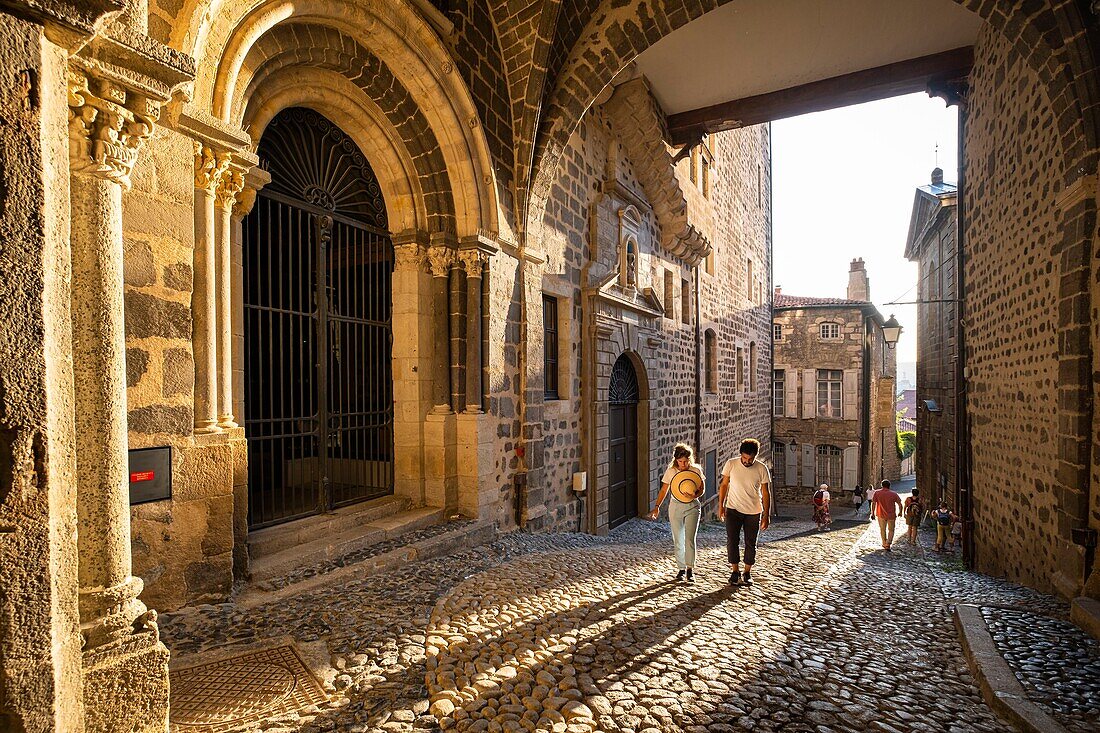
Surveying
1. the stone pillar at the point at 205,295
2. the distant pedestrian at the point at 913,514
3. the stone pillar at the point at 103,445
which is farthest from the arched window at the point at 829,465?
the stone pillar at the point at 103,445

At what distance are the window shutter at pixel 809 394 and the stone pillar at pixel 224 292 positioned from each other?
20000 mm

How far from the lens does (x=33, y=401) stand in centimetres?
160

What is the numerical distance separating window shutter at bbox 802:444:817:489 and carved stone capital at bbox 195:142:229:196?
20189 millimetres

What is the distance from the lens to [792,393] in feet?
Result: 66.9

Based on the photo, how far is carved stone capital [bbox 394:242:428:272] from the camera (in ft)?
18.1

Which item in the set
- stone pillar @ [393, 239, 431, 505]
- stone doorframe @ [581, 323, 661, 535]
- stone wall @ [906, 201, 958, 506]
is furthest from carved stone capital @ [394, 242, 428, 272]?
stone wall @ [906, 201, 958, 506]

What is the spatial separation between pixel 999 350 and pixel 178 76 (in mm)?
7603

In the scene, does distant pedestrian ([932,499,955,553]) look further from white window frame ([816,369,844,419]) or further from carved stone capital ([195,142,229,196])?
white window frame ([816,369,844,419])

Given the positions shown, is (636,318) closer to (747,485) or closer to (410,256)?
(410,256)

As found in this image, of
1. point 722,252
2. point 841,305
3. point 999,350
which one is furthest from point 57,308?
point 841,305

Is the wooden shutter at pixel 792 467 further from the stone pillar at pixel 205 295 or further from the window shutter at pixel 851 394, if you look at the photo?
the stone pillar at pixel 205 295

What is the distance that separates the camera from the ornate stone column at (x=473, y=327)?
5.69 meters

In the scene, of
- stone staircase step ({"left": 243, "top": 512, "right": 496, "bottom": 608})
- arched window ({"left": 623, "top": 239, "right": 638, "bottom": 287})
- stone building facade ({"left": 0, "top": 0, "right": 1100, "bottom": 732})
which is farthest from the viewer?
arched window ({"left": 623, "top": 239, "right": 638, "bottom": 287})

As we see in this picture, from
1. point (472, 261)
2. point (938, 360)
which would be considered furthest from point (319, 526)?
point (938, 360)
